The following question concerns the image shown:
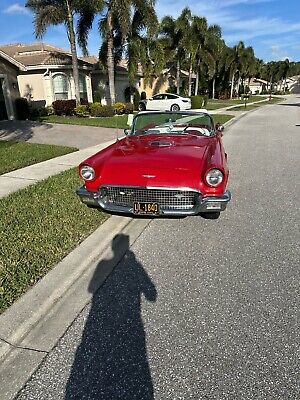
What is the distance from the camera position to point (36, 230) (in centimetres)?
415

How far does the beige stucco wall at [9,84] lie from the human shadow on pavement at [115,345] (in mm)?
17735

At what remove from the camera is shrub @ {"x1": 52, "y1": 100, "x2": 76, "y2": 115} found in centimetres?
2044

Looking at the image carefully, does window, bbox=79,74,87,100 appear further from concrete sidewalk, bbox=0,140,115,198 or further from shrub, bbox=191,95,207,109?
concrete sidewalk, bbox=0,140,115,198

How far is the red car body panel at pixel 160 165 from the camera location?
12.5 ft

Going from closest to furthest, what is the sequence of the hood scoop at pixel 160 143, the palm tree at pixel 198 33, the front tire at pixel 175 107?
the hood scoop at pixel 160 143, the front tire at pixel 175 107, the palm tree at pixel 198 33

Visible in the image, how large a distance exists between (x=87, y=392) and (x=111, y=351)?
1.13ft

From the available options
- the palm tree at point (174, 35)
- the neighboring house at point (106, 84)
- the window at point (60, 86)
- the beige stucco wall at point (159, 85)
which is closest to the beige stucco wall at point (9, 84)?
the window at point (60, 86)

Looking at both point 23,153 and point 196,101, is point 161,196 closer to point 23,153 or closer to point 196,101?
point 23,153

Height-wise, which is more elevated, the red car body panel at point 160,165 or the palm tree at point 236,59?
the palm tree at point 236,59

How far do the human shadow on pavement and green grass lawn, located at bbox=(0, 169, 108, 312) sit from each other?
640 millimetres

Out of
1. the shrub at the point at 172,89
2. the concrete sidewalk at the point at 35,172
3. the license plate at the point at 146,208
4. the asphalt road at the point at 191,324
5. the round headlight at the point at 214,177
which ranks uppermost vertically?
the shrub at the point at 172,89

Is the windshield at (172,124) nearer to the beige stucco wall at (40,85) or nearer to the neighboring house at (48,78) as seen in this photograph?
the neighboring house at (48,78)

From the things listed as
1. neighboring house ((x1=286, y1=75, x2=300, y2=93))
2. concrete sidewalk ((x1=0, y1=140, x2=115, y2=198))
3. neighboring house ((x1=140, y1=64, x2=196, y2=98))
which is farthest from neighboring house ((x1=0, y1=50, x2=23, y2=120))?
neighboring house ((x1=286, y1=75, x2=300, y2=93))

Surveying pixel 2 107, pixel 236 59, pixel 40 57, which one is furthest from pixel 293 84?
pixel 2 107
